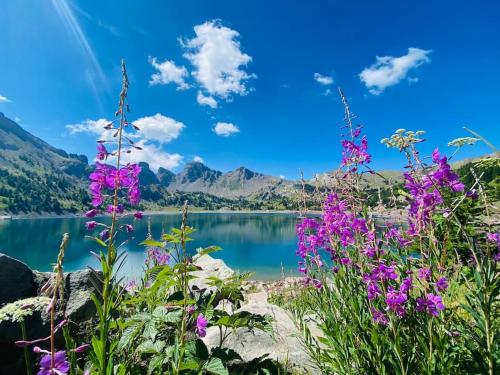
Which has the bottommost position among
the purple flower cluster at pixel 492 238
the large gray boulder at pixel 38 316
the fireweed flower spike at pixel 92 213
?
the large gray boulder at pixel 38 316

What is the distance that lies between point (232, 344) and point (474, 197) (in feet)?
14.2

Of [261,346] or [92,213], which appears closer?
[92,213]

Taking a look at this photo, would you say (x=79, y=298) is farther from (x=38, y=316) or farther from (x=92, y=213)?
(x=92, y=213)

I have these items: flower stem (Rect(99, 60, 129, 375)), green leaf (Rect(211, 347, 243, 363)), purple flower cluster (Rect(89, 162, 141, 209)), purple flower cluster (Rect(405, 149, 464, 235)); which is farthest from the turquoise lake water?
purple flower cluster (Rect(405, 149, 464, 235))

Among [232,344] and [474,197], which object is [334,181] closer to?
[474,197]

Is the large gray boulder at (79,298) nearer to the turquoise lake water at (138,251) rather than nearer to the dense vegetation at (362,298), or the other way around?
the turquoise lake water at (138,251)

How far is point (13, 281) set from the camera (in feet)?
16.3

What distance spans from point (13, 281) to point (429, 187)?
5967mm

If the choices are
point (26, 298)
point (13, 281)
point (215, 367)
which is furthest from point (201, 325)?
point (13, 281)

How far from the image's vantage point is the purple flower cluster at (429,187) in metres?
2.67


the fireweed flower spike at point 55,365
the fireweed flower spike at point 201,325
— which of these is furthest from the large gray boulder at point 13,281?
the fireweed flower spike at point 55,365

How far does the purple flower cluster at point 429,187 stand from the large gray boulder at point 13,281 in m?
5.74

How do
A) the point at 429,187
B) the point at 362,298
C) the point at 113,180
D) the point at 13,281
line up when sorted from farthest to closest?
the point at 13,281 < the point at 362,298 < the point at 113,180 < the point at 429,187

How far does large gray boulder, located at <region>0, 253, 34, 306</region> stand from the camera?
484 cm
